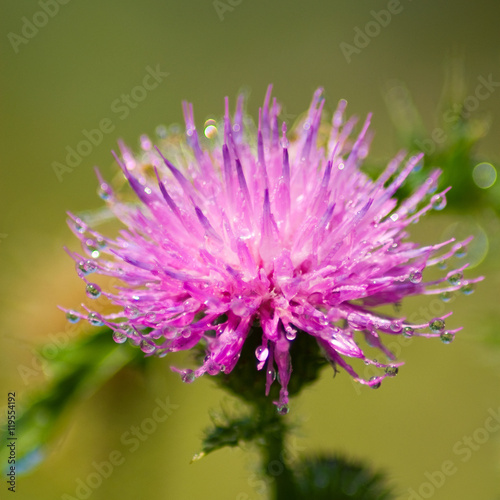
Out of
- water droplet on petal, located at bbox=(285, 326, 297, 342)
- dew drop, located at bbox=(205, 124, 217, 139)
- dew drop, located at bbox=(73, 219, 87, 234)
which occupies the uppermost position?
dew drop, located at bbox=(205, 124, 217, 139)

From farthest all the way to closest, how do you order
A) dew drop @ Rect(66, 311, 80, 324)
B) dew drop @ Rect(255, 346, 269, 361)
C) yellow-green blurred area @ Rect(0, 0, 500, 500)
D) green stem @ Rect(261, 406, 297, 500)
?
yellow-green blurred area @ Rect(0, 0, 500, 500) → green stem @ Rect(261, 406, 297, 500) → dew drop @ Rect(66, 311, 80, 324) → dew drop @ Rect(255, 346, 269, 361)

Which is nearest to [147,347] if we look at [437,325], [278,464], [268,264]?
[268,264]

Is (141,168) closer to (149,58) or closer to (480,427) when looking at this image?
(480,427)

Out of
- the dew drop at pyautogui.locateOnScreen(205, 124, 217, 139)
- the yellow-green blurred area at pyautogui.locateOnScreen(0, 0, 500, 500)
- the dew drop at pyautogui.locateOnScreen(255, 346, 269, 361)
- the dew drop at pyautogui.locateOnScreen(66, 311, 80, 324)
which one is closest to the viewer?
the dew drop at pyautogui.locateOnScreen(255, 346, 269, 361)

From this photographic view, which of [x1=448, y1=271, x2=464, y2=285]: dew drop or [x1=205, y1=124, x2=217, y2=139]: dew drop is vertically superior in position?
[x1=205, y1=124, x2=217, y2=139]: dew drop

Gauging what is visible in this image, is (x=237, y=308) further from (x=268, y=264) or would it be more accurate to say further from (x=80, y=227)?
(x=80, y=227)

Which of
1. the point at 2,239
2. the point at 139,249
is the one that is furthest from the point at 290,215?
the point at 2,239

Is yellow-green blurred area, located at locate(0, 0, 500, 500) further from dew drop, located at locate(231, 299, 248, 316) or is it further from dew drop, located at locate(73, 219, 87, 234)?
dew drop, located at locate(73, 219, 87, 234)

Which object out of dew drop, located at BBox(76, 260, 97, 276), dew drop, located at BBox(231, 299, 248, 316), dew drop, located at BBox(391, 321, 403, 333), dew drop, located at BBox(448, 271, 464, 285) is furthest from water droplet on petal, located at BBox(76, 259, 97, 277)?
dew drop, located at BBox(448, 271, 464, 285)
